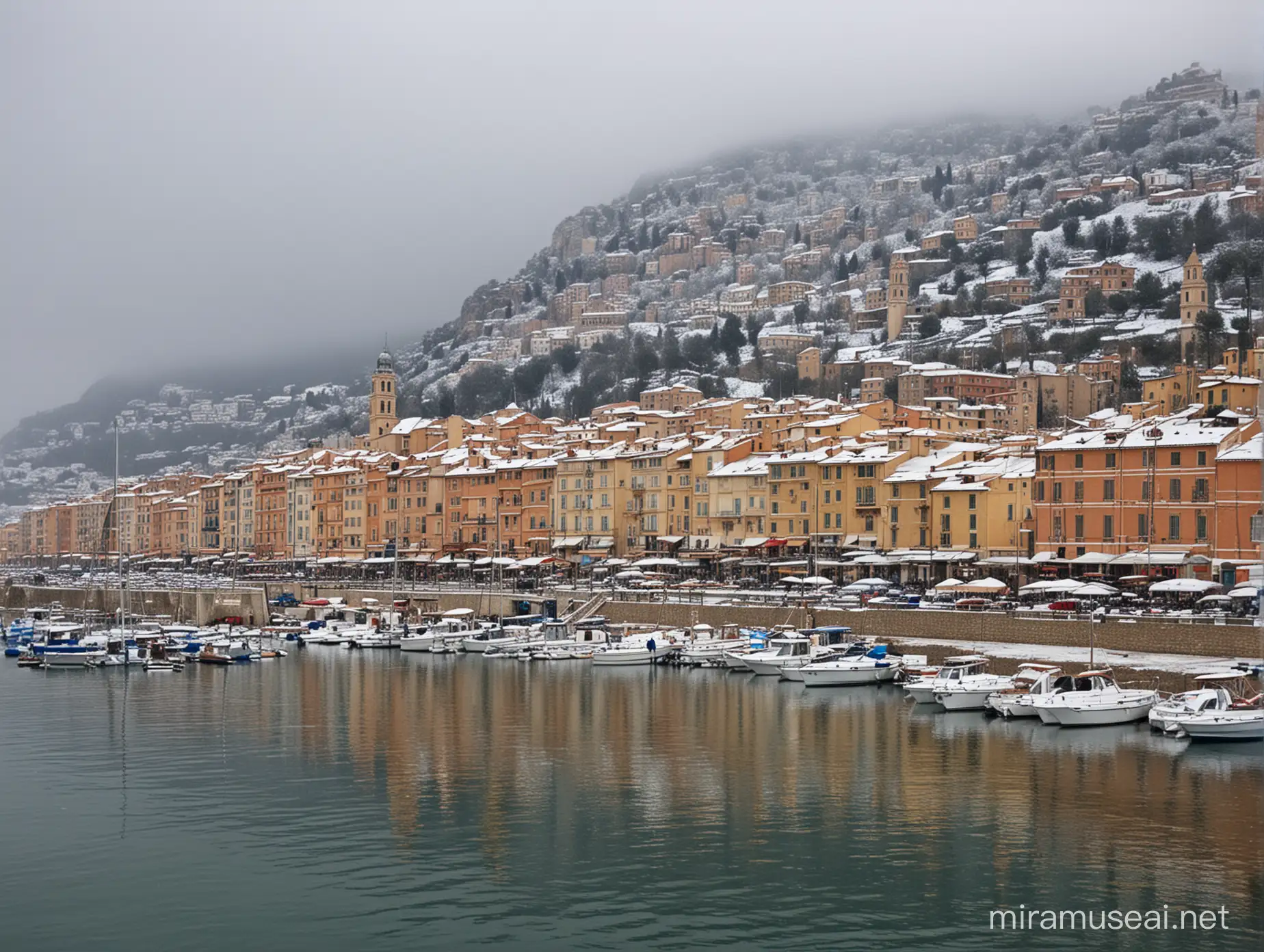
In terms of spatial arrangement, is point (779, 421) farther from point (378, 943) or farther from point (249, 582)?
point (378, 943)

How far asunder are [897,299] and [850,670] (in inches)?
4939

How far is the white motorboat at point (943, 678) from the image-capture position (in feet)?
128

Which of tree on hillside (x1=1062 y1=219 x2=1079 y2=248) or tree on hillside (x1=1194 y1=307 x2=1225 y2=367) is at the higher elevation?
tree on hillside (x1=1062 y1=219 x2=1079 y2=248)

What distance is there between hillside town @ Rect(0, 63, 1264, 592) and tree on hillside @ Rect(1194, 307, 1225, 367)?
34 cm

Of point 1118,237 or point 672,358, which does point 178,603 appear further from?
point 1118,237

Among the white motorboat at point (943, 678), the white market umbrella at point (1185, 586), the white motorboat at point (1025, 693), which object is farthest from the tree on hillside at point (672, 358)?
the white motorboat at point (1025, 693)

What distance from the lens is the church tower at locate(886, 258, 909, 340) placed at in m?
163

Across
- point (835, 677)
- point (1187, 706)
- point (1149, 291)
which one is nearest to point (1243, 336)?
point (1149, 291)

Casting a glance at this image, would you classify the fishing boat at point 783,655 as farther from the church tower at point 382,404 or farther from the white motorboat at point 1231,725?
the church tower at point 382,404

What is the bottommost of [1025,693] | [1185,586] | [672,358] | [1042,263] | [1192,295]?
[1025,693]

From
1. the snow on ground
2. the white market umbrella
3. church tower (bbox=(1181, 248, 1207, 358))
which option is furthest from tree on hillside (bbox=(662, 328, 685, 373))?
the white market umbrella

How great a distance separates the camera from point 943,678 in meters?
39.6

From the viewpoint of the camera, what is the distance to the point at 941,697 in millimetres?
38500

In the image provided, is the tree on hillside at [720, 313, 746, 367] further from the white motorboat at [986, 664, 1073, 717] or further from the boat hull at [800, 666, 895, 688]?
the white motorboat at [986, 664, 1073, 717]
